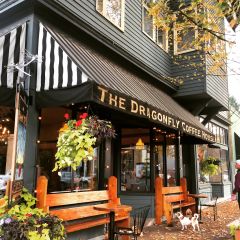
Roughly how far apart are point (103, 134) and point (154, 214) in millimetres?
5620

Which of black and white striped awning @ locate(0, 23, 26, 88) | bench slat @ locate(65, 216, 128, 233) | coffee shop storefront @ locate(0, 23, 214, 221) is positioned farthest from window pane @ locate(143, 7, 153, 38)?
bench slat @ locate(65, 216, 128, 233)

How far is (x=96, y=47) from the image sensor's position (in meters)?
8.95

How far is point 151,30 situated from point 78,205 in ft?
26.5

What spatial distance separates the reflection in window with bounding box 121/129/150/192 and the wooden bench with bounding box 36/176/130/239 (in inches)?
143

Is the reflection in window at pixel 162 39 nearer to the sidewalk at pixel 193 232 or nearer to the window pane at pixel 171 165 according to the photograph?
the window pane at pixel 171 165

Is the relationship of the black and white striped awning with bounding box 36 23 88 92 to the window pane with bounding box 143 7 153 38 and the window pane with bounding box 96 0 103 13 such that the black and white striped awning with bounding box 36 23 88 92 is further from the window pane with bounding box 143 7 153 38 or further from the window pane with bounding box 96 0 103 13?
the window pane with bounding box 143 7 153 38

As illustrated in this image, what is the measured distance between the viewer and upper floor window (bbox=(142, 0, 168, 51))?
39.4 feet

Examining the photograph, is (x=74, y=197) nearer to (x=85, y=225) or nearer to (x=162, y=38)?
(x=85, y=225)

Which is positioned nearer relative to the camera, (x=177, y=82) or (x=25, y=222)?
(x=25, y=222)

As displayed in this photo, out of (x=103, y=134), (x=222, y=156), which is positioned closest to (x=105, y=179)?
(x=103, y=134)

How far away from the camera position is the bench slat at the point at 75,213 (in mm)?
6344

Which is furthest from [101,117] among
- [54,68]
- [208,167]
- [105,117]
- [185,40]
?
[208,167]

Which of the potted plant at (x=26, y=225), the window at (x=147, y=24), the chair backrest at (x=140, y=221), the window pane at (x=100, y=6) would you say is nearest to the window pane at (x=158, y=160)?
the chair backrest at (x=140, y=221)

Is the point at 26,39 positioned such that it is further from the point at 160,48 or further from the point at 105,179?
the point at 160,48
